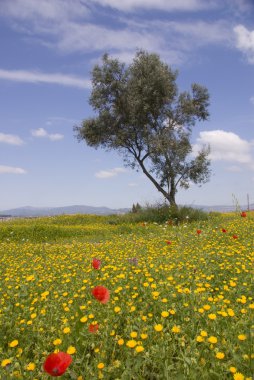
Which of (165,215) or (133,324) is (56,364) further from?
(165,215)

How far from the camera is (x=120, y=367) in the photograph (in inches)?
140

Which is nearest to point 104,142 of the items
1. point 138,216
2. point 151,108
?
point 151,108

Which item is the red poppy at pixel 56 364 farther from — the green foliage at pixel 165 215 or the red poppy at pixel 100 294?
the green foliage at pixel 165 215

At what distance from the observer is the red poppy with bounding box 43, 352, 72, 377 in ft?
7.74

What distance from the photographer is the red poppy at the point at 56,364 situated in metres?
2.36

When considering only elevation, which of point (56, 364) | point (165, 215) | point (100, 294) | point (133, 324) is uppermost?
point (165, 215)

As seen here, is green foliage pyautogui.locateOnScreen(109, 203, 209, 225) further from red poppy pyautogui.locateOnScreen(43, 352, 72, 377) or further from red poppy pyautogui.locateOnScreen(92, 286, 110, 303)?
red poppy pyautogui.locateOnScreen(43, 352, 72, 377)

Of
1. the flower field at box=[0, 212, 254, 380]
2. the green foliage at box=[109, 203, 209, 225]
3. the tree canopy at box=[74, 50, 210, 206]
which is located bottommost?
the flower field at box=[0, 212, 254, 380]

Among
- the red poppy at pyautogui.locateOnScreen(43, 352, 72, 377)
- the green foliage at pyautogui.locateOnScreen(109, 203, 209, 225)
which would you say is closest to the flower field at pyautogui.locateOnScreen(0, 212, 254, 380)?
the red poppy at pyautogui.locateOnScreen(43, 352, 72, 377)

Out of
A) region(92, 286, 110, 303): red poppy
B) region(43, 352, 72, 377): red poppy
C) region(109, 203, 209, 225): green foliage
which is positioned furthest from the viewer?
region(109, 203, 209, 225): green foliage

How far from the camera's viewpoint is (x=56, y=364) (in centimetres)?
240

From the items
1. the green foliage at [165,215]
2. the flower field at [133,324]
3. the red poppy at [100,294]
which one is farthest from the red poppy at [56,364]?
the green foliage at [165,215]

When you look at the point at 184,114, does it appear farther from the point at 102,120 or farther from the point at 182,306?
the point at 182,306

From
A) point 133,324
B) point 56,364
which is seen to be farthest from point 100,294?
point 133,324
